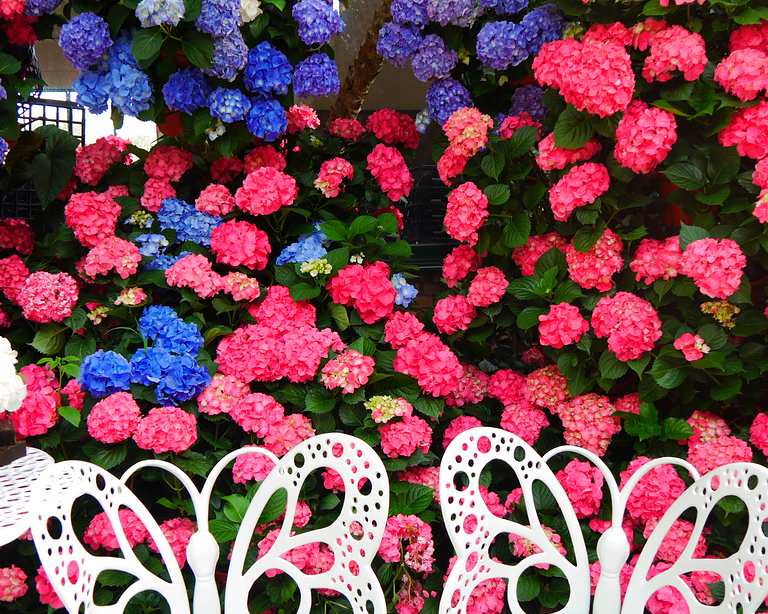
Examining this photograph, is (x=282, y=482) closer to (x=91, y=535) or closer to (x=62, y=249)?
(x=91, y=535)

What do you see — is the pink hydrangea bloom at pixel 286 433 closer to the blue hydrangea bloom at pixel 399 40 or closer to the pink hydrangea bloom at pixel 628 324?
the pink hydrangea bloom at pixel 628 324

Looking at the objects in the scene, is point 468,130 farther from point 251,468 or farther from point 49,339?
point 49,339

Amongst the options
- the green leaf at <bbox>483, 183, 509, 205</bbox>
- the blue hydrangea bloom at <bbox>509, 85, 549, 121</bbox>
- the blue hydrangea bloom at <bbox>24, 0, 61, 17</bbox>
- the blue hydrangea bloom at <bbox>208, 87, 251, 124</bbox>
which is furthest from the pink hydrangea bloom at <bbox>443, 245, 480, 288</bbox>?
the blue hydrangea bloom at <bbox>24, 0, 61, 17</bbox>

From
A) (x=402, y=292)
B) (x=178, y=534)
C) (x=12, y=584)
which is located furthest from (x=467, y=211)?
(x=12, y=584)

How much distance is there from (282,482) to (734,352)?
3.74ft

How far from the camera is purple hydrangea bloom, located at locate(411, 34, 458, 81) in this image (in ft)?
5.87

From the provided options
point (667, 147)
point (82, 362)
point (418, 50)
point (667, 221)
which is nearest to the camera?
point (667, 147)

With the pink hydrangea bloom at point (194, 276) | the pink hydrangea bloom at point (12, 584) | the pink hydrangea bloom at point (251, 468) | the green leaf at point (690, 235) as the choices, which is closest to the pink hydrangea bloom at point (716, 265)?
the green leaf at point (690, 235)

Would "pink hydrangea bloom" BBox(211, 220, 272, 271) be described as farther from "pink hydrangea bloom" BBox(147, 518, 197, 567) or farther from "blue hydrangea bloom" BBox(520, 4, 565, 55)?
"blue hydrangea bloom" BBox(520, 4, 565, 55)

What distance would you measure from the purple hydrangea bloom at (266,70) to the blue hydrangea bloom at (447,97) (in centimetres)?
50

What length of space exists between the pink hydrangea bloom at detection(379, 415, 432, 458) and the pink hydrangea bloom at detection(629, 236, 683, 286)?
70 cm

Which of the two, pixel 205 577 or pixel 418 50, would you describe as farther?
pixel 418 50

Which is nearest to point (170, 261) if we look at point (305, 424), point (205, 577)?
point (305, 424)

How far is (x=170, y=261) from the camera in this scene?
173cm
